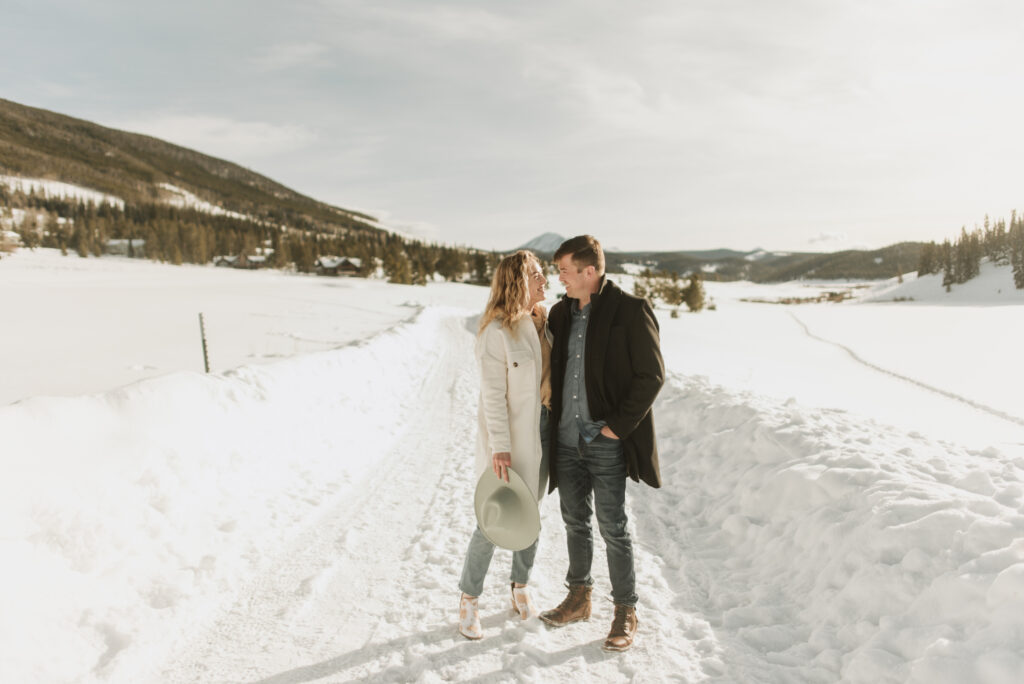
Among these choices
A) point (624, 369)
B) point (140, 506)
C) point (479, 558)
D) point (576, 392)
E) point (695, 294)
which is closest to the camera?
point (624, 369)

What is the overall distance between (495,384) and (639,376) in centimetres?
89

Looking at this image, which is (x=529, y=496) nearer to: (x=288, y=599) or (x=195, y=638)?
(x=288, y=599)

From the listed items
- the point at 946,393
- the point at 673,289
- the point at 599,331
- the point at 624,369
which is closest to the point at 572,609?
the point at 624,369

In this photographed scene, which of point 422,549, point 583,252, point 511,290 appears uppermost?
point 583,252

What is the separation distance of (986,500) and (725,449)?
304 centimetres

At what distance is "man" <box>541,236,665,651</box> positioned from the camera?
300 cm

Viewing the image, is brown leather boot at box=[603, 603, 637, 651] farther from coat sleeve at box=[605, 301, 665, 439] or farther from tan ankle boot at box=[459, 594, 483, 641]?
coat sleeve at box=[605, 301, 665, 439]

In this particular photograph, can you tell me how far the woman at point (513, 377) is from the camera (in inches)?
122

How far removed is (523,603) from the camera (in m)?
3.51

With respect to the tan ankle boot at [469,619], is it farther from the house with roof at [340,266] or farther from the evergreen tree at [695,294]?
the house with roof at [340,266]

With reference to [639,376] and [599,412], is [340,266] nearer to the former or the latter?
[599,412]

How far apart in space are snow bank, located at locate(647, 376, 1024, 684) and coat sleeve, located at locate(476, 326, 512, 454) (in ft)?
6.62

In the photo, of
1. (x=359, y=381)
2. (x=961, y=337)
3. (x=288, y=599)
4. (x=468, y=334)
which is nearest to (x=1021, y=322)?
(x=961, y=337)

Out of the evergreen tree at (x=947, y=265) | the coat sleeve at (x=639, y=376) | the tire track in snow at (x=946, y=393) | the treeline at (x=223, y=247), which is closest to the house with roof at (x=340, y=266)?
the treeline at (x=223, y=247)
